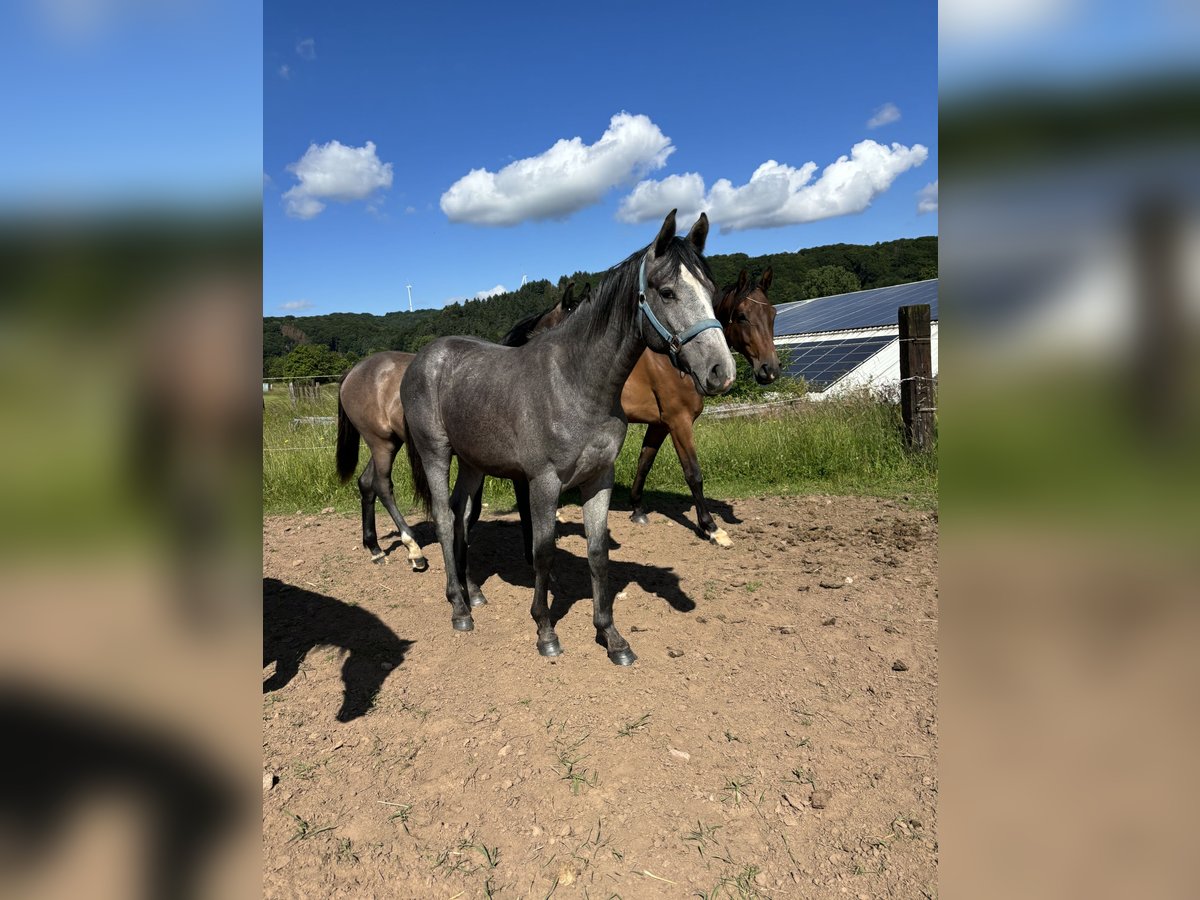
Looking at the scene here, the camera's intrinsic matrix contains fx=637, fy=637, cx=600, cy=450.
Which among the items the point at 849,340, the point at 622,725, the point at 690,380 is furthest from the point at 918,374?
the point at 849,340

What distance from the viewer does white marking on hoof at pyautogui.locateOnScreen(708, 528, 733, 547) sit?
574 centimetres

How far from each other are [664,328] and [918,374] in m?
5.80

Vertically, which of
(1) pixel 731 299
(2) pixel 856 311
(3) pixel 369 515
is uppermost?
(2) pixel 856 311

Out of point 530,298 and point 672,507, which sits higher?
point 530,298

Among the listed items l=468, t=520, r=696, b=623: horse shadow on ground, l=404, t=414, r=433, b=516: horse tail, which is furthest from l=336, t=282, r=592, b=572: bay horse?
l=404, t=414, r=433, b=516: horse tail

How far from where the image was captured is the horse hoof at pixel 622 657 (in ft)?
Result: 12.0

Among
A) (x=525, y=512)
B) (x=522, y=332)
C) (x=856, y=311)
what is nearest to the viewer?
(x=525, y=512)

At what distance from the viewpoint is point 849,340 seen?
56.8ft

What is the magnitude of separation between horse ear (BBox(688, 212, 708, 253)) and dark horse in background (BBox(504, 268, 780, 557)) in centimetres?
245

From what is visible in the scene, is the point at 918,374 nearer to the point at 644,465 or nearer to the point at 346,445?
the point at 644,465
